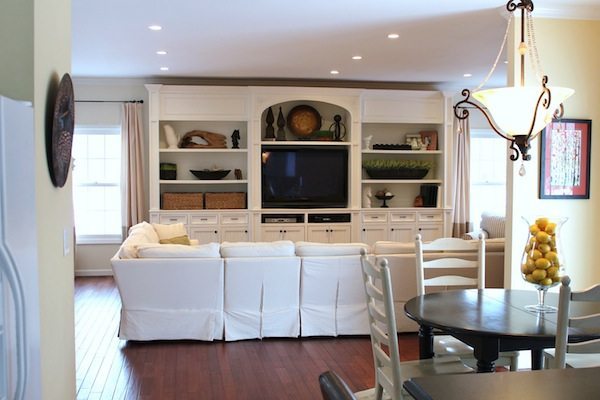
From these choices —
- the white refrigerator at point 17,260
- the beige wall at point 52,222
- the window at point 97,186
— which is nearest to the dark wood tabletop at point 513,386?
the white refrigerator at point 17,260

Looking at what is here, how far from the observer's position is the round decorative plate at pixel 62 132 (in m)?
2.50

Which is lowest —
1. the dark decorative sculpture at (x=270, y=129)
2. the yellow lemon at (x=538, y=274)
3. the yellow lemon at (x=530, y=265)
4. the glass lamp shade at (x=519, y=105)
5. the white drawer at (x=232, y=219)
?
the white drawer at (x=232, y=219)

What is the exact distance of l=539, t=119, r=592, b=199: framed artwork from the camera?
4.45 meters

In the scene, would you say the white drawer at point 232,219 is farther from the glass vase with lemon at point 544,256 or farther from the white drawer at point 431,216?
the glass vase with lemon at point 544,256

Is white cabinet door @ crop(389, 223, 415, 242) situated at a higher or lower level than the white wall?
lower

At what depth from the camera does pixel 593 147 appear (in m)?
4.50

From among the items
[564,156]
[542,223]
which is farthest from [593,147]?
[542,223]

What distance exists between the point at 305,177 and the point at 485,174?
9.48ft

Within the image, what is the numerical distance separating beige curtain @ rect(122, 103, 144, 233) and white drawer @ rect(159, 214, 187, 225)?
0.45m

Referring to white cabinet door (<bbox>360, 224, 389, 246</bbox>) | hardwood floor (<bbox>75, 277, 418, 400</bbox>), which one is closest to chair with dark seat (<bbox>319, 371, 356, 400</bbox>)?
hardwood floor (<bbox>75, 277, 418, 400</bbox>)

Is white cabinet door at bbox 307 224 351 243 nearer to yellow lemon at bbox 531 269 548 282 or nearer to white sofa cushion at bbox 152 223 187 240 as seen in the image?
white sofa cushion at bbox 152 223 187 240

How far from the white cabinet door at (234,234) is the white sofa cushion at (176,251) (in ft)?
9.99

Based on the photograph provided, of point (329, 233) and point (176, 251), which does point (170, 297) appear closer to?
point (176, 251)

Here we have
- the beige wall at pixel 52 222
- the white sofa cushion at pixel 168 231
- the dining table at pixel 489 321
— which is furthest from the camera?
the white sofa cushion at pixel 168 231
